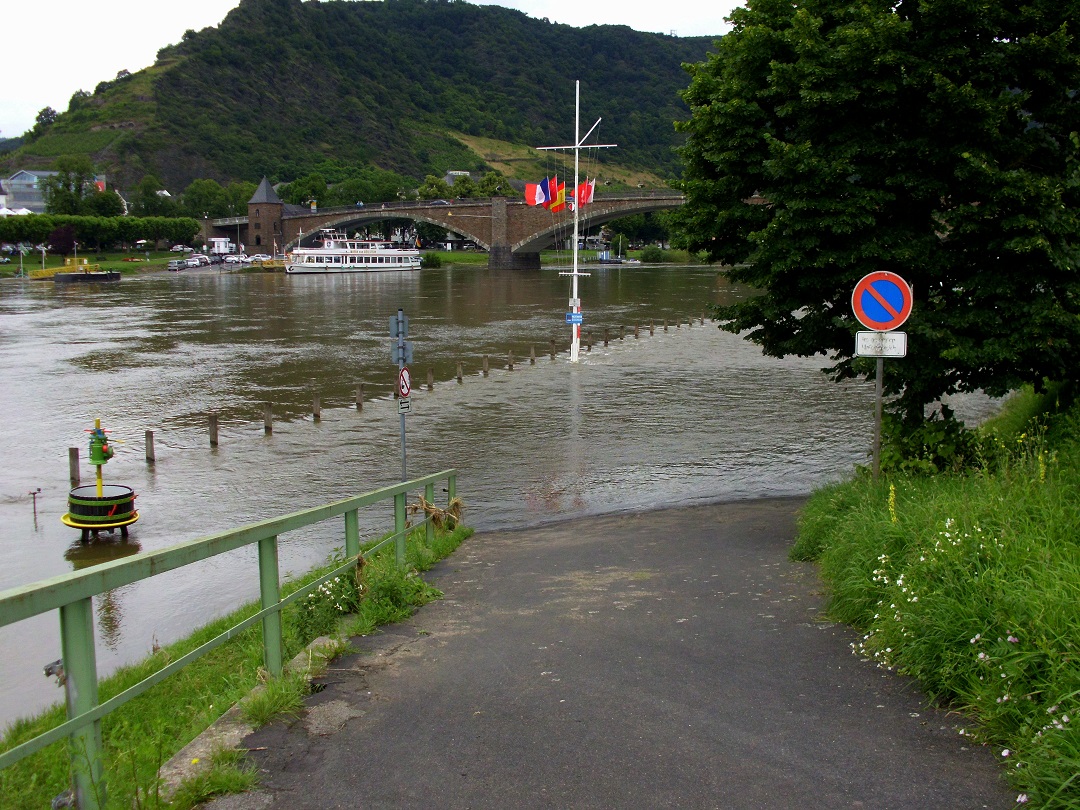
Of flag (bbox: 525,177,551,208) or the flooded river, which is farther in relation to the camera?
flag (bbox: 525,177,551,208)

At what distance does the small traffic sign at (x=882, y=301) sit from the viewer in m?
8.52

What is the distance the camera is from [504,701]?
507 cm

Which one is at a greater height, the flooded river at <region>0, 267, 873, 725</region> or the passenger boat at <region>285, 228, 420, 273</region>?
the passenger boat at <region>285, 228, 420, 273</region>

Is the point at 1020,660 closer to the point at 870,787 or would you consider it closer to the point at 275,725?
the point at 870,787

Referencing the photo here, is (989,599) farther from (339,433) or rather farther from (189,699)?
(339,433)

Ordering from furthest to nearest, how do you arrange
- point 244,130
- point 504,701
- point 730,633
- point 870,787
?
point 244,130, point 730,633, point 504,701, point 870,787

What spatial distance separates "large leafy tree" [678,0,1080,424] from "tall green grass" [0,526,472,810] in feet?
17.2

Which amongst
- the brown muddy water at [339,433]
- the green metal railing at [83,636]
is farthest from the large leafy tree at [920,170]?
the green metal railing at [83,636]

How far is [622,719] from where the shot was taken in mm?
4750

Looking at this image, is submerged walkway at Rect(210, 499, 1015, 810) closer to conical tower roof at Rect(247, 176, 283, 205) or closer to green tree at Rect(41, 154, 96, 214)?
green tree at Rect(41, 154, 96, 214)

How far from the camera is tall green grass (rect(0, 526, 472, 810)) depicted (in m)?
3.96

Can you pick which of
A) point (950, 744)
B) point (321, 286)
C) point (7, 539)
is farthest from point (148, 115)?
point (950, 744)

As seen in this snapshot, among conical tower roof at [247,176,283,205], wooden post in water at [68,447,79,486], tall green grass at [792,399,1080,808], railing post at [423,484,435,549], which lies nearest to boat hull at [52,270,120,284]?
conical tower roof at [247,176,283,205]

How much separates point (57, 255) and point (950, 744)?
121 m
